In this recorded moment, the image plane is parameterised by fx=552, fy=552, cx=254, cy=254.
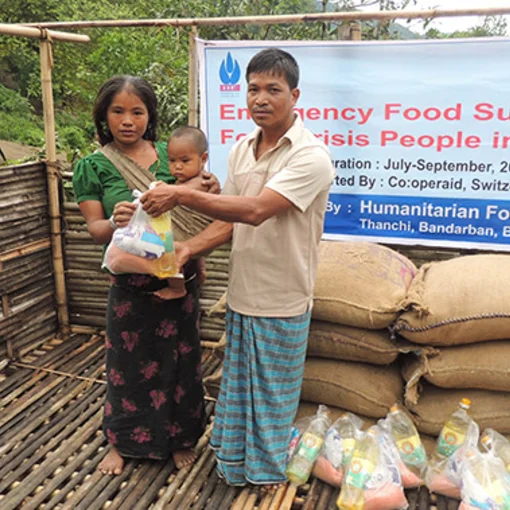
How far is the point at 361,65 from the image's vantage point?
2.83 m

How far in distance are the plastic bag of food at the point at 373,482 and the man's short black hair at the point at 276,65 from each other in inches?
59.4

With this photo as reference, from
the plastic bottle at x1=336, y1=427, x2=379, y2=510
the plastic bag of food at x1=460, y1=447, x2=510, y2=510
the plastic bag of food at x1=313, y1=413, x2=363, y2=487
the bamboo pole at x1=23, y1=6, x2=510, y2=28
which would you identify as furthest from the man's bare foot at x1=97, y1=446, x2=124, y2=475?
the bamboo pole at x1=23, y1=6, x2=510, y2=28

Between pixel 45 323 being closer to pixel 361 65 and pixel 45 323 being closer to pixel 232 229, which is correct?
pixel 232 229

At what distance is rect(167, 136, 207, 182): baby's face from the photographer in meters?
1.94

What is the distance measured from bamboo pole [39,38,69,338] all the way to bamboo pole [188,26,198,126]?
0.97 meters

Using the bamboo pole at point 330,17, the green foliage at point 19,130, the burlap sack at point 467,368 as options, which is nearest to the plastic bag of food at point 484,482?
the burlap sack at point 467,368

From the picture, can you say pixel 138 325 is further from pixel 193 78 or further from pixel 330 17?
pixel 330 17

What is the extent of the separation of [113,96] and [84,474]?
1.62 metres

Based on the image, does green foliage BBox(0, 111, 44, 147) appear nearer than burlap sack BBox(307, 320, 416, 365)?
No

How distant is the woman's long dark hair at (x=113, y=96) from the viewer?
2070 mm

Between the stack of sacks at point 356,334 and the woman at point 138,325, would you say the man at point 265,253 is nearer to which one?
the woman at point 138,325

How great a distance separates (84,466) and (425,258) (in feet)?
6.98

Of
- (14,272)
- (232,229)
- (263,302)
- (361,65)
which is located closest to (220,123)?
(361,65)

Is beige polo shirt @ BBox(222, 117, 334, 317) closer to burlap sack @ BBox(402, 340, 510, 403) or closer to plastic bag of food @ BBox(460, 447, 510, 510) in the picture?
burlap sack @ BBox(402, 340, 510, 403)
